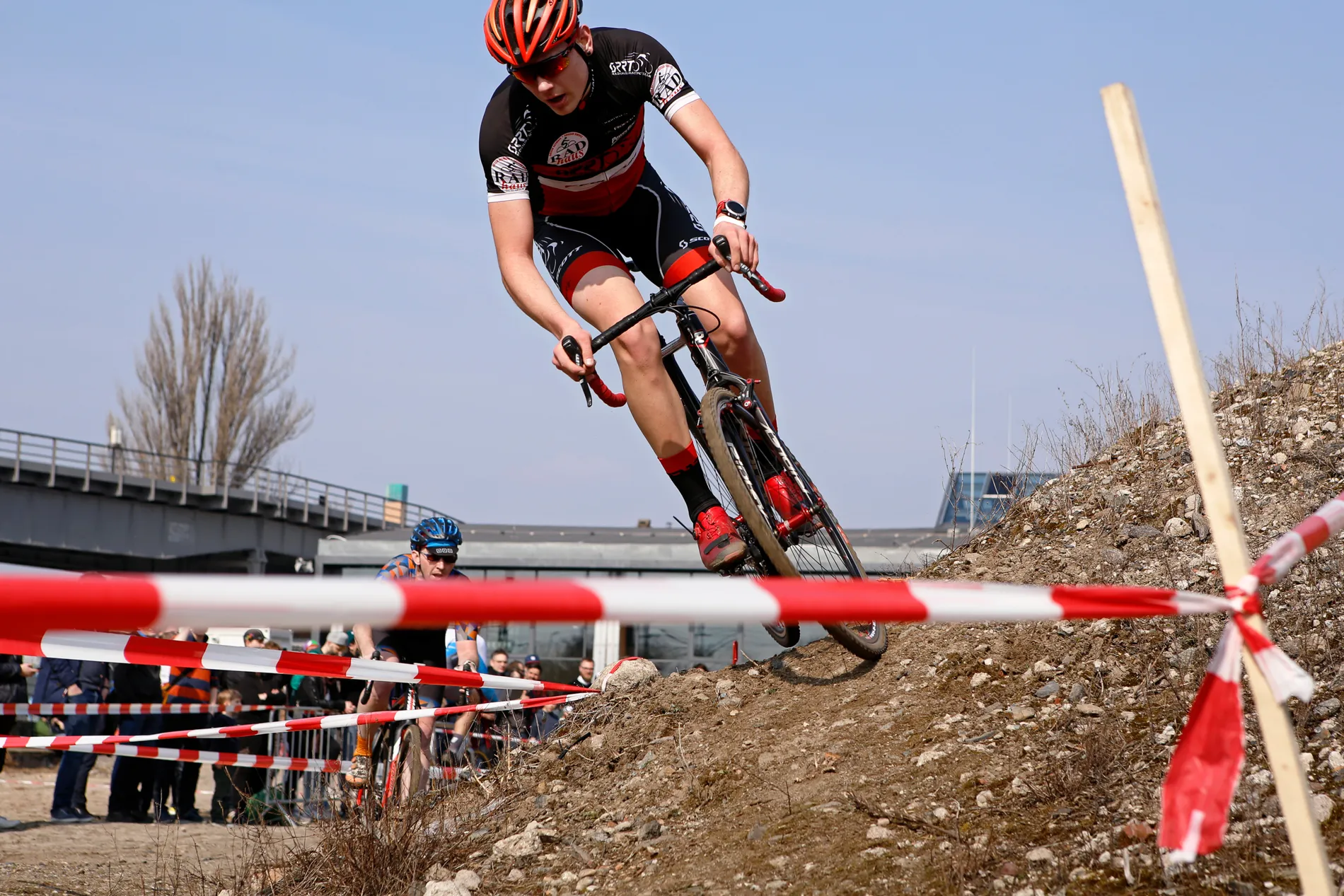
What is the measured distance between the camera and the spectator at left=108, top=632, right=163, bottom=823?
9.98 meters

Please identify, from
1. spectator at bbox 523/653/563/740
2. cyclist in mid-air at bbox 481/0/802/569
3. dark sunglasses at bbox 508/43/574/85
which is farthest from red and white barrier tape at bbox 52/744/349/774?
dark sunglasses at bbox 508/43/574/85

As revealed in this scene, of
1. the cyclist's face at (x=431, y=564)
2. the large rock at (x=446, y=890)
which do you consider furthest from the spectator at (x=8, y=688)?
the large rock at (x=446, y=890)

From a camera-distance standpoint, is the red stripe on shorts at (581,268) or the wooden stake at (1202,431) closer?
the wooden stake at (1202,431)

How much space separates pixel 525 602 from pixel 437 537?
4769 millimetres

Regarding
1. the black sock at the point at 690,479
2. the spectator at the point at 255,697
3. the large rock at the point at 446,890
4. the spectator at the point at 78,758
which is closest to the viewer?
the large rock at the point at 446,890

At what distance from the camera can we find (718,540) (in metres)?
4.71

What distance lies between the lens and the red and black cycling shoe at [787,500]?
4.89 metres

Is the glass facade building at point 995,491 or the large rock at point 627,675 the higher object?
the glass facade building at point 995,491

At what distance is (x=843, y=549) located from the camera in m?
4.92

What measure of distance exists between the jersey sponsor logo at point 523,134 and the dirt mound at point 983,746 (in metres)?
2.42

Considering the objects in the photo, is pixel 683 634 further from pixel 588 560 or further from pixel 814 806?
pixel 814 806

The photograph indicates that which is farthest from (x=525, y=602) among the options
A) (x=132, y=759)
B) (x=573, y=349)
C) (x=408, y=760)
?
(x=132, y=759)

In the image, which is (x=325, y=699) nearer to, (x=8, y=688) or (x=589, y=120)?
(x=8, y=688)

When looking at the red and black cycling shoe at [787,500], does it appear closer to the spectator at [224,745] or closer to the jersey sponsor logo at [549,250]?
the jersey sponsor logo at [549,250]
